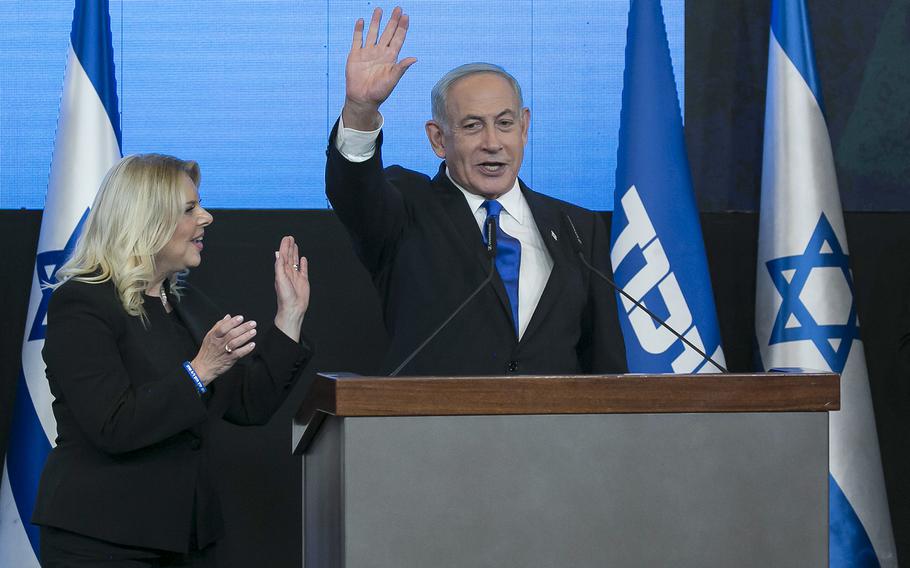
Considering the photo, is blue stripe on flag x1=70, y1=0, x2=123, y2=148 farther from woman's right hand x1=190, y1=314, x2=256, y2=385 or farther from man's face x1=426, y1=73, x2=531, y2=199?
woman's right hand x1=190, y1=314, x2=256, y2=385

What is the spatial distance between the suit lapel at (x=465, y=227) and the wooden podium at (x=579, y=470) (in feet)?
2.16

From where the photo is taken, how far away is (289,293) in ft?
7.52

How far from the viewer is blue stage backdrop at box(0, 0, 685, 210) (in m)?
3.57

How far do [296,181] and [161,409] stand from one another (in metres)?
1.78

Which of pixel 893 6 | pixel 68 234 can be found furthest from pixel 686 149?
pixel 68 234

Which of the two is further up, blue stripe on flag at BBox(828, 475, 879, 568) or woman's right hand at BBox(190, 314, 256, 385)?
woman's right hand at BBox(190, 314, 256, 385)

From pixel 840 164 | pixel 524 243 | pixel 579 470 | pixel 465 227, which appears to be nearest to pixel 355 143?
pixel 465 227

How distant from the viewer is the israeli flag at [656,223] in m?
3.36

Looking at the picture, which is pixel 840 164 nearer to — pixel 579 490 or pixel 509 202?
pixel 509 202

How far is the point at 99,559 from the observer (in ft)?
6.43

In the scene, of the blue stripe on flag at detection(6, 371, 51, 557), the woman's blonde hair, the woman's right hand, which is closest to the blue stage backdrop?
the blue stripe on flag at detection(6, 371, 51, 557)

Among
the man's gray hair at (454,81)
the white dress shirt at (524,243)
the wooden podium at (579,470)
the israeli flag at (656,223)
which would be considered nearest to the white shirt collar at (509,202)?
the white dress shirt at (524,243)

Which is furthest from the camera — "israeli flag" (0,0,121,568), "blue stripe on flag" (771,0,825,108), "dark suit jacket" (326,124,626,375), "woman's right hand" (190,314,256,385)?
"blue stripe on flag" (771,0,825,108)

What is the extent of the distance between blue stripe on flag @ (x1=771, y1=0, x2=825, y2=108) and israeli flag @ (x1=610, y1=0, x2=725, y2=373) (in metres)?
0.37
